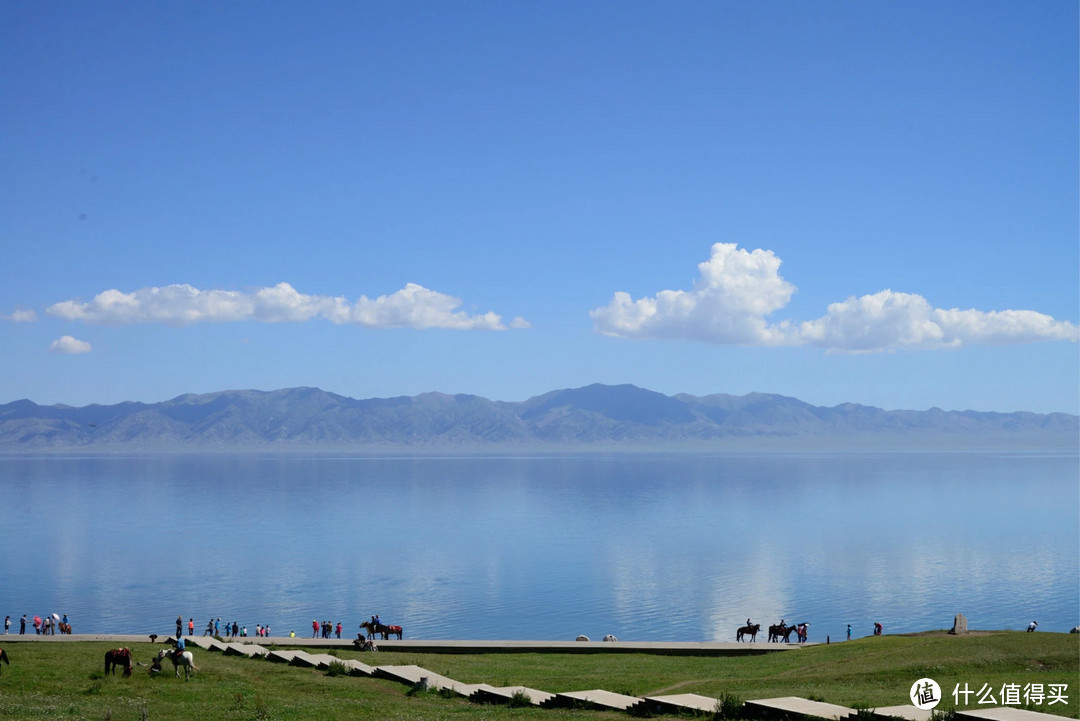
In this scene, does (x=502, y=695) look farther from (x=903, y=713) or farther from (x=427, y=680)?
(x=903, y=713)

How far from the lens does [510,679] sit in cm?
3641

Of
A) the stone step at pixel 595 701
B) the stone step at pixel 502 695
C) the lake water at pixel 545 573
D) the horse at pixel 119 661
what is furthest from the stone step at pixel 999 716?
the lake water at pixel 545 573

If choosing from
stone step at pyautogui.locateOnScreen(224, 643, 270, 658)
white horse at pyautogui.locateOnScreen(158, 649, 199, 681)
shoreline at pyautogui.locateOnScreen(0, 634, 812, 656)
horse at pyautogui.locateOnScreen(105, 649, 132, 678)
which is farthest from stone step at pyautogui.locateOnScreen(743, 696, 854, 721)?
shoreline at pyautogui.locateOnScreen(0, 634, 812, 656)

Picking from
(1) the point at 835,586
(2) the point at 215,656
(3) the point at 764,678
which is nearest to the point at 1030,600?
(1) the point at 835,586

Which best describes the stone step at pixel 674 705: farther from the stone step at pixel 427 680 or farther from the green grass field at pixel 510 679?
the stone step at pixel 427 680

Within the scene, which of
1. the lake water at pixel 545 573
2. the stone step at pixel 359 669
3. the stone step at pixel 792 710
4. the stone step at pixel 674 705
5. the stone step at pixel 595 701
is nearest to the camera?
the stone step at pixel 792 710

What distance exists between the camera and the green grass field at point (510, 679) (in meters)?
26.2

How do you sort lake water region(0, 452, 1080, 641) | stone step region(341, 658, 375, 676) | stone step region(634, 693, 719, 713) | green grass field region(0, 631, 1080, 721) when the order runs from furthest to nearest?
1. lake water region(0, 452, 1080, 641)
2. stone step region(341, 658, 375, 676)
3. green grass field region(0, 631, 1080, 721)
4. stone step region(634, 693, 719, 713)

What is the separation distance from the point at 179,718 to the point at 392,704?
5850 millimetres

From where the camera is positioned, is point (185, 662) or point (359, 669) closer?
point (185, 662)

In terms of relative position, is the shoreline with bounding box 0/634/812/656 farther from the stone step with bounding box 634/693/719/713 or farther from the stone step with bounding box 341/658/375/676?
the stone step with bounding box 634/693/719/713

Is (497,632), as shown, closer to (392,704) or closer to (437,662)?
(437,662)

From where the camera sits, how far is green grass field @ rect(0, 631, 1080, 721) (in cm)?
2617

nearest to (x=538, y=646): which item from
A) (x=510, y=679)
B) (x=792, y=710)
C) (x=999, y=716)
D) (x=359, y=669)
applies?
(x=510, y=679)
